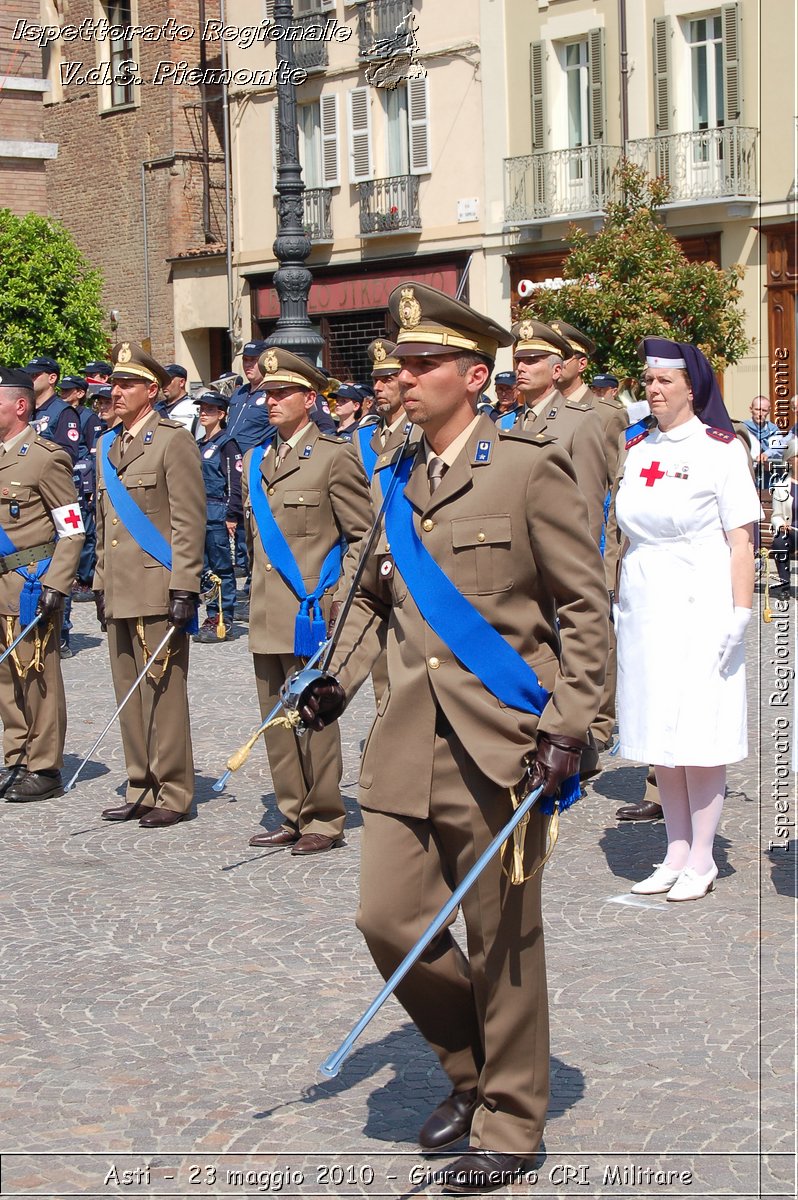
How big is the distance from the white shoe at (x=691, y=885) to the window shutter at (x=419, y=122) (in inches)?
1061

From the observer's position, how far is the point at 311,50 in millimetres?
34531

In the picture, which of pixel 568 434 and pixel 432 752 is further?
pixel 568 434

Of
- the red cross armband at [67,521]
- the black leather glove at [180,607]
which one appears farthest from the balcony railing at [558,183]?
the black leather glove at [180,607]

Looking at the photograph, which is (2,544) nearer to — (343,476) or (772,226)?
(343,476)

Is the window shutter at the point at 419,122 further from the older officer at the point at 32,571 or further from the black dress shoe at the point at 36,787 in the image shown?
the black dress shoe at the point at 36,787

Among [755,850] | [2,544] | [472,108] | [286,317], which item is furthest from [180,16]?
[755,850]

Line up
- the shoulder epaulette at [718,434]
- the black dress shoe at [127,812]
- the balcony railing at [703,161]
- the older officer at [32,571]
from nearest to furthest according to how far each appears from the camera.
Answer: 1. the shoulder epaulette at [718,434]
2. the black dress shoe at [127,812]
3. the older officer at [32,571]
4. the balcony railing at [703,161]

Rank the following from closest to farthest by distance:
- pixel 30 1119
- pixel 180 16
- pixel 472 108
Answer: pixel 30 1119
pixel 472 108
pixel 180 16

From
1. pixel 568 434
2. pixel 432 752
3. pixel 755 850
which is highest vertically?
pixel 568 434

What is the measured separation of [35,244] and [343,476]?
17.8 metres

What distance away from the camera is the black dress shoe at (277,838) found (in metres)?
8.07

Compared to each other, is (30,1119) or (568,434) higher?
(568,434)

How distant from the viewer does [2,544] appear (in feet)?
30.8

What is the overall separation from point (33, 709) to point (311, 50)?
90.5ft
